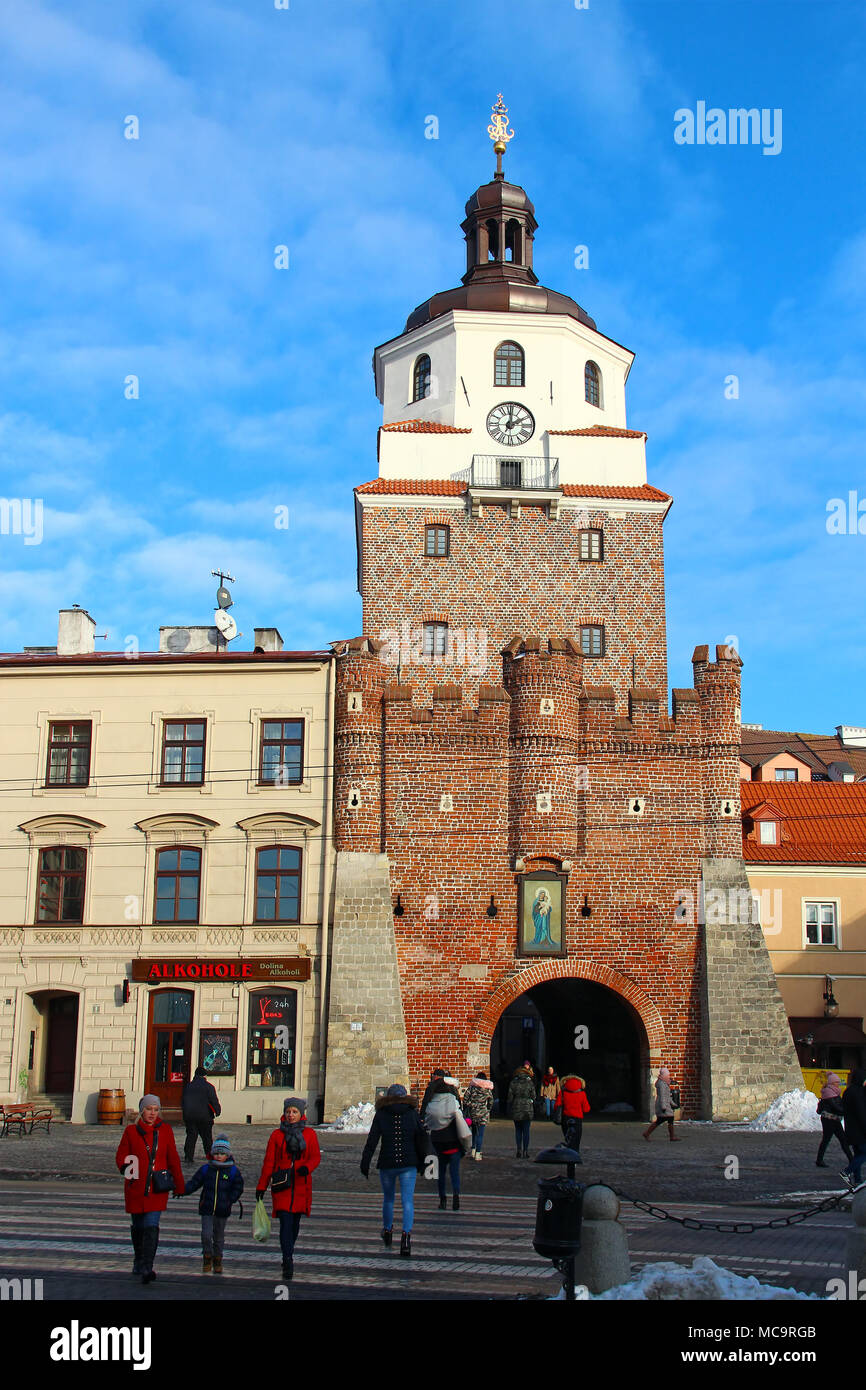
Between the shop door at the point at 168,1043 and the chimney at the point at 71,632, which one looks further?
the chimney at the point at 71,632

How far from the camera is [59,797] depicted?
30.4 metres

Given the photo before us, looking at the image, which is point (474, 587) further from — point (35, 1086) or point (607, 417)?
point (35, 1086)

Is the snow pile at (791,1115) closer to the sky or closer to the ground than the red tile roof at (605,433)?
closer to the ground

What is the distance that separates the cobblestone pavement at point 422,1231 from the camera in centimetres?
1066

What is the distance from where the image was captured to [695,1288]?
8984 millimetres

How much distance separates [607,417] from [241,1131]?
22.6 metres

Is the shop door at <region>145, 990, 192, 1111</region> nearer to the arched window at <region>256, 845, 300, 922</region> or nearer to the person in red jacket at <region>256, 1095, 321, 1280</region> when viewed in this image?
the arched window at <region>256, 845, 300, 922</region>

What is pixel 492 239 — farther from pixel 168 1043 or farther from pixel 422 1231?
pixel 422 1231

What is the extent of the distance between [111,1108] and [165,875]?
5.21 meters

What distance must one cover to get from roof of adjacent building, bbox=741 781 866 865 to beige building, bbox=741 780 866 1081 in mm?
30

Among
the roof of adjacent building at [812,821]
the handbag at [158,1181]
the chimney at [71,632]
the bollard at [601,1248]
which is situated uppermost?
the chimney at [71,632]

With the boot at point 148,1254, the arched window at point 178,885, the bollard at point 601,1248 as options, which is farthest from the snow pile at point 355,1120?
the bollard at point 601,1248

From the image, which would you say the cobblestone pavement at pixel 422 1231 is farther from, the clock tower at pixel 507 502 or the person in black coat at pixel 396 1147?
the clock tower at pixel 507 502

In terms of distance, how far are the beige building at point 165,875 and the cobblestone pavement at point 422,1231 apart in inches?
201
